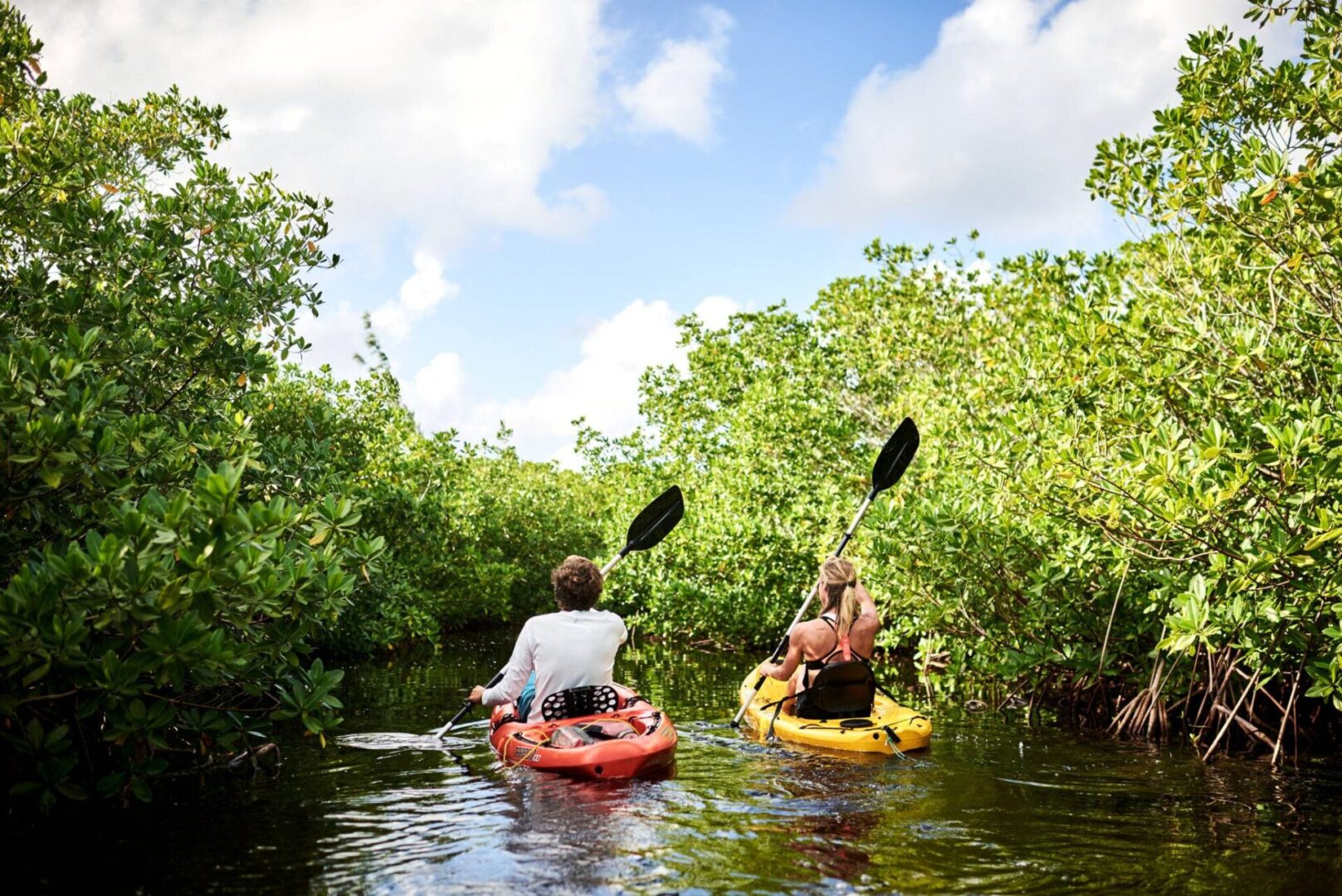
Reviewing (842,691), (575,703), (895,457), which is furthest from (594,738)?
(895,457)

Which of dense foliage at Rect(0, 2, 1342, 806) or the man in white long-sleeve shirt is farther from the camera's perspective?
the man in white long-sleeve shirt

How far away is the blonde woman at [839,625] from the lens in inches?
328

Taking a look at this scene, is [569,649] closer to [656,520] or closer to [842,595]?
[842,595]

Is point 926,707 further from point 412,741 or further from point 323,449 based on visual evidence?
point 323,449

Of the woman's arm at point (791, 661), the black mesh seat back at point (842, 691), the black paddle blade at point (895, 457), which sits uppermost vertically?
the black paddle blade at point (895, 457)

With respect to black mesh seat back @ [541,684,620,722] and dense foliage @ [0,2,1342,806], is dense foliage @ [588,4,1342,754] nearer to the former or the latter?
dense foliage @ [0,2,1342,806]

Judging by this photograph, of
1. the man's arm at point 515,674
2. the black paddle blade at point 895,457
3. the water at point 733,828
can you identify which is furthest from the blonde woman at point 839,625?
the black paddle blade at point 895,457

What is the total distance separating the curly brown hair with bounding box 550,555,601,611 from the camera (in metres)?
7.45

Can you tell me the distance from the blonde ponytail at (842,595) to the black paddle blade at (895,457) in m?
2.89

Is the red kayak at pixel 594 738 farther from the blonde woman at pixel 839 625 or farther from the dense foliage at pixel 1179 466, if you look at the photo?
the dense foliage at pixel 1179 466

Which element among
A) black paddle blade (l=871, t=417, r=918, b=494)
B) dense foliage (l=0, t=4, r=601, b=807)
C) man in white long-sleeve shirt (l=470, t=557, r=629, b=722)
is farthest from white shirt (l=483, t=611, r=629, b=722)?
black paddle blade (l=871, t=417, r=918, b=494)

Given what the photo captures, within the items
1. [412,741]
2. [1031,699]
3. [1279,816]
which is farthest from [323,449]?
[1279,816]

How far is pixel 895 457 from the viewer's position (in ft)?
37.0

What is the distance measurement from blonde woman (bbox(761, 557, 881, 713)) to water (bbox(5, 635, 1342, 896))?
30.4 inches
